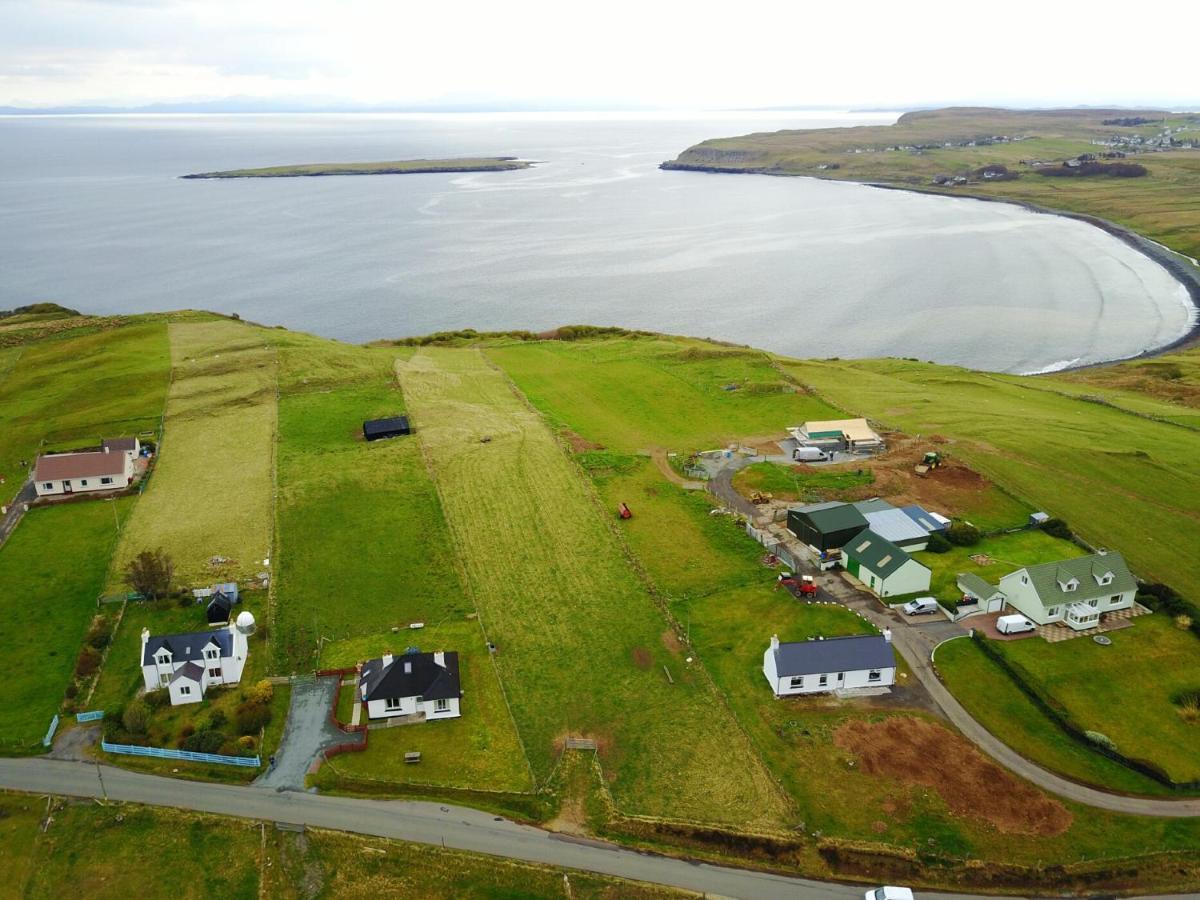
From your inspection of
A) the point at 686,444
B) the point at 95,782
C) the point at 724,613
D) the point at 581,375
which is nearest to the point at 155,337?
the point at 581,375

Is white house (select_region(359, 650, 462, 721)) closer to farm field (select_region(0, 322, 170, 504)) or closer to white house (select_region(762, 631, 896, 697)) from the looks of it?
white house (select_region(762, 631, 896, 697))

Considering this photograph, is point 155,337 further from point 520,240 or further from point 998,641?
point 520,240

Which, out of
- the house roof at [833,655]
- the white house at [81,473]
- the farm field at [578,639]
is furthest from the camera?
the white house at [81,473]

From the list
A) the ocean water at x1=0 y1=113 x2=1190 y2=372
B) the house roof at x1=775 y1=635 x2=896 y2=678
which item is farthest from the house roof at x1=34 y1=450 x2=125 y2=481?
the ocean water at x1=0 y1=113 x2=1190 y2=372

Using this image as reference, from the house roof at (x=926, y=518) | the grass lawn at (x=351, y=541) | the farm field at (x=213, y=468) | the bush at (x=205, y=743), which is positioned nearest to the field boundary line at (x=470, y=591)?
the grass lawn at (x=351, y=541)

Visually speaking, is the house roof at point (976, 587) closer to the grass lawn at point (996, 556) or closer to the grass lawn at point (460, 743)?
the grass lawn at point (996, 556)
